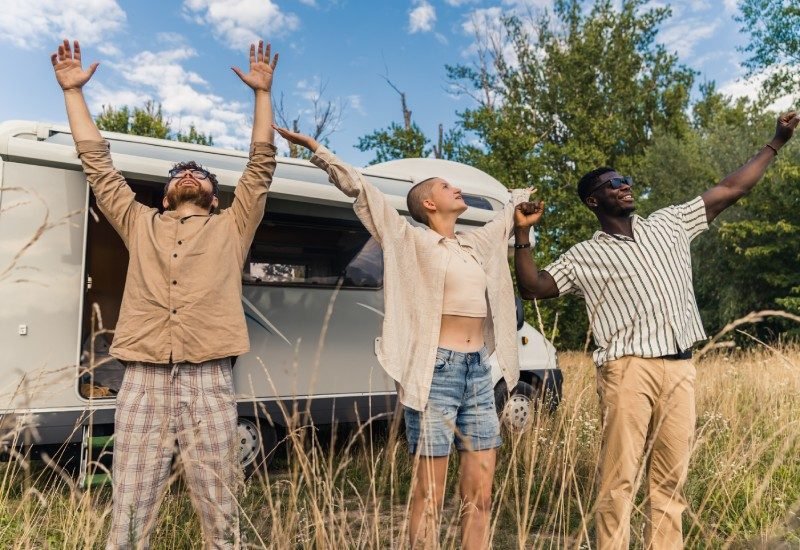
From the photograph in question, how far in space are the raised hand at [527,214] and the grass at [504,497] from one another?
28.8 inches

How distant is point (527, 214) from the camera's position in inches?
130

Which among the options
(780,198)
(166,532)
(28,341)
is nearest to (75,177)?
(28,341)

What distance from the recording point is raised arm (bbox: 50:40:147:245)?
3.08 m

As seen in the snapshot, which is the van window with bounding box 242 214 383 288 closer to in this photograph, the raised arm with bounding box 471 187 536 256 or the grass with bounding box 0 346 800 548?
the grass with bounding box 0 346 800 548

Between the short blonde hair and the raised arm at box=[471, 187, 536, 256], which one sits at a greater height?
the short blonde hair

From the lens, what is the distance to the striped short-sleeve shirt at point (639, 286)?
3.01m

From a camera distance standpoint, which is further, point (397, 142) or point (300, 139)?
point (397, 142)

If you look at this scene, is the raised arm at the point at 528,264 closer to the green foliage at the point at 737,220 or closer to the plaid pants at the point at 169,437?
the plaid pants at the point at 169,437

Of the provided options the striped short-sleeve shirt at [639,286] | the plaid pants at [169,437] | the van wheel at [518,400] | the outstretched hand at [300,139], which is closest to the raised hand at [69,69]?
the outstretched hand at [300,139]

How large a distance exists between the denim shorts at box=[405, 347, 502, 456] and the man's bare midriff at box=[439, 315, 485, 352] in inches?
1.5

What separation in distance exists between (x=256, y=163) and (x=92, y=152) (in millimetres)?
767

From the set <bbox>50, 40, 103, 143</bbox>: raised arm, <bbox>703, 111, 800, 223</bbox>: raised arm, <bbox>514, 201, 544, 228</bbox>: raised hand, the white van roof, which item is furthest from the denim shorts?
the white van roof

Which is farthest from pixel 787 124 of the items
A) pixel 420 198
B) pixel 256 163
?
pixel 256 163

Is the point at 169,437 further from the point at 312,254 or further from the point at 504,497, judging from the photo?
the point at 312,254
